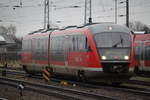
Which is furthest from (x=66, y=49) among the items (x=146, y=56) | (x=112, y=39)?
(x=146, y=56)

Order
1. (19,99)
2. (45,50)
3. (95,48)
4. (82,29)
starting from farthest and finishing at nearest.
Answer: (45,50) → (82,29) → (95,48) → (19,99)

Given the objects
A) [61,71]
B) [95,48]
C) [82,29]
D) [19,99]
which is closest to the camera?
[19,99]

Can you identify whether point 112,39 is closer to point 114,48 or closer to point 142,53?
point 114,48

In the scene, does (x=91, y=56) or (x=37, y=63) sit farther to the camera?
(x=37, y=63)

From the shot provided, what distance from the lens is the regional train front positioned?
1953cm

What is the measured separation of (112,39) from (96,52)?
1196mm

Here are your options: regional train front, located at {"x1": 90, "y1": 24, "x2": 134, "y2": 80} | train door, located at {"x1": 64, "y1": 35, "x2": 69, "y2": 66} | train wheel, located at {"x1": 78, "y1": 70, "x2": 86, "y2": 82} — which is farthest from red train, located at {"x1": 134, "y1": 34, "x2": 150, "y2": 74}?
train wheel, located at {"x1": 78, "y1": 70, "x2": 86, "y2": 82}

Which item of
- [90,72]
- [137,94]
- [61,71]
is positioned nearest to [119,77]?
[90,72]

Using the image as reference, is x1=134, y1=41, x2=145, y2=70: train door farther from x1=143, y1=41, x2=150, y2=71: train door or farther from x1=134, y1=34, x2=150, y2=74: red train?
x1=143, y1=41, x2=150, y2=71: train door

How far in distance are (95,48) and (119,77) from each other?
6.04 ft

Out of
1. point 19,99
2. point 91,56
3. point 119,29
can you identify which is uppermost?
point 119,29

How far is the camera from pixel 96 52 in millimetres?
19688

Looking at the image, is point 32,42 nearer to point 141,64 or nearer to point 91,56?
point 141,64

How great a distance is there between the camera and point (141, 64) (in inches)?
1119
